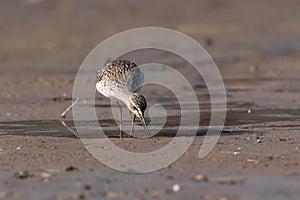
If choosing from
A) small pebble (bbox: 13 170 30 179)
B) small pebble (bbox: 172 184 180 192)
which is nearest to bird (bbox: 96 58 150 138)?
small pebble (bbox: 13 170 30 179)

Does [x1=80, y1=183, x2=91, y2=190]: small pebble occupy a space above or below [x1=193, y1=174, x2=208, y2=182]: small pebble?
below

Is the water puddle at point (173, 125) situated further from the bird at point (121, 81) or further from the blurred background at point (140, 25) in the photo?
the blurred background at point (140, 25)

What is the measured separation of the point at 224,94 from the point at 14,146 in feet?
17.9

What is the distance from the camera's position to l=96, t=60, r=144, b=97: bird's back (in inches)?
409

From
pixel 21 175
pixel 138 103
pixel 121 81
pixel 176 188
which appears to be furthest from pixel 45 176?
pixel 121 81

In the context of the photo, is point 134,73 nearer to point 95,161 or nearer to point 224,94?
point 95,161

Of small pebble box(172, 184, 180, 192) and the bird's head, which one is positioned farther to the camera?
the bird's head

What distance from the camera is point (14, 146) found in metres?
9.44

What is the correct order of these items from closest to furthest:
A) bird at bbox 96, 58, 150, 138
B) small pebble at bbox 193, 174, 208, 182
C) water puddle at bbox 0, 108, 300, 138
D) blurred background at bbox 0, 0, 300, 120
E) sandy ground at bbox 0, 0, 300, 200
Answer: sandy ground at bbox 0, 0, 300, 200, small pebble at bbox 193, 174, 208, 182, bird at bbox 96, 58, 150, 138, water puddle at bbox 0, 108, 300, 138, blurred background at bbox 0, 0, 300, 120

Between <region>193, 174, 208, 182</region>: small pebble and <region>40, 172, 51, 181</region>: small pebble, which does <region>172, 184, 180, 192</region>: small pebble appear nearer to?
<region>193, 174, 208, 182</region>: small pebble

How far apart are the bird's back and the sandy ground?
22.8 inches

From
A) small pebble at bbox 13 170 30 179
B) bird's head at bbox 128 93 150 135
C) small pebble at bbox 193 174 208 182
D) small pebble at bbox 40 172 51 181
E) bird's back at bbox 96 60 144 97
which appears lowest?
small pebble at bbox 13 170 30 179

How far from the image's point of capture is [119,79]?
34.3 ft

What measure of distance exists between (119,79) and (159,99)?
3245mm
